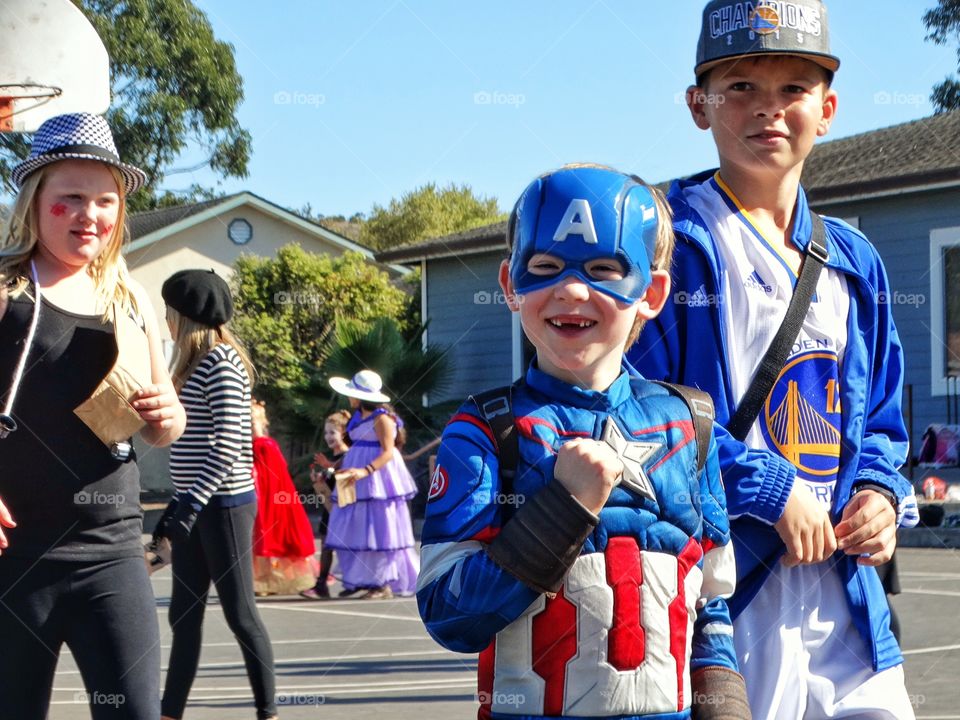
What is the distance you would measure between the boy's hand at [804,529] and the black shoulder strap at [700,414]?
1.32 ft

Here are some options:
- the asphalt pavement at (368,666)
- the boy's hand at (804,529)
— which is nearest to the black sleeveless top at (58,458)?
the boy's hand at (804,529)

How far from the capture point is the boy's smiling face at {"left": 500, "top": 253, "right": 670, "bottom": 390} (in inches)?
97.7

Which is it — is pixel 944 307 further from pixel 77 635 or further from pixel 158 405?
pixel 77 635

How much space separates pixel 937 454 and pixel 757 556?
17.9 meters

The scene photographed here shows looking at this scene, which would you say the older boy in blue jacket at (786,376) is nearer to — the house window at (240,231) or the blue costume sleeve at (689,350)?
the blue costume sleeve at (689,350)

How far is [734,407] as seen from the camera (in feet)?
10.1

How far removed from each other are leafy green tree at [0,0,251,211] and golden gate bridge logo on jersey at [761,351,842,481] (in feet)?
139

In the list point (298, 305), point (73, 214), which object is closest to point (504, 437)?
point (73, 214)

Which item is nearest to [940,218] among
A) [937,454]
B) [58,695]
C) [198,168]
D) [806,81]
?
[937,454]

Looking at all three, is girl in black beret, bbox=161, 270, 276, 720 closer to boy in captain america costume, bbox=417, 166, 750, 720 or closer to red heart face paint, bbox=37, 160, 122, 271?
red heart face paint, bbox=37, 160, 122, 271

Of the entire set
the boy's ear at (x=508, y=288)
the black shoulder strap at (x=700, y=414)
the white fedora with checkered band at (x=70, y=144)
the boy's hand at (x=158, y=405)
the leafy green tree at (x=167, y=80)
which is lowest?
the black shoulder strap at (x=700, y=414)

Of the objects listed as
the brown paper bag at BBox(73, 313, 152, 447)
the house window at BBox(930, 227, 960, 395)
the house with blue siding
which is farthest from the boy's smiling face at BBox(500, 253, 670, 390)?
the house window at BBox(930, 227, 960, 395)

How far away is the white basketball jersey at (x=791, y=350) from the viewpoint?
3.10 metres

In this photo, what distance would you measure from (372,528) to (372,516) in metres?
0.14
